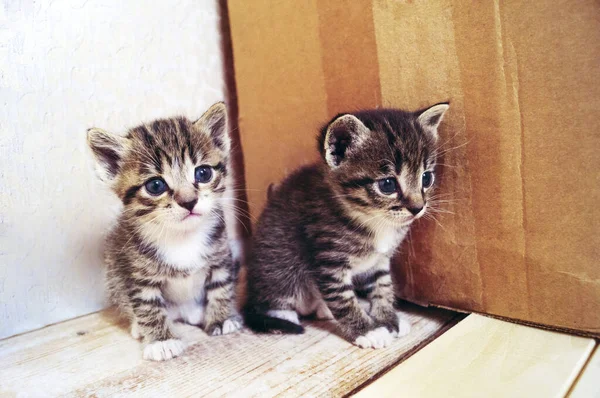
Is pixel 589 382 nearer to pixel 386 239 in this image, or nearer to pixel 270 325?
pixel 386 239

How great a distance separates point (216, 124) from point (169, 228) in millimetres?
366

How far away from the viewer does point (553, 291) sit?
1.10 m

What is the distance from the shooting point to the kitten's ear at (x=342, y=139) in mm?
1169

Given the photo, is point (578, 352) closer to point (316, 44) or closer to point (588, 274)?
point (588, 274)

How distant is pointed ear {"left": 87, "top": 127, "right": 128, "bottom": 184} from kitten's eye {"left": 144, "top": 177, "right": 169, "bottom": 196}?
0.43ft

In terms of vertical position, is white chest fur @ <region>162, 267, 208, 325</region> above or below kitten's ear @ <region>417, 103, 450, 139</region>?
below

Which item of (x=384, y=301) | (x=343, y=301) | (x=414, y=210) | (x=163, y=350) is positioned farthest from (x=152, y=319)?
(x=414, y=210)

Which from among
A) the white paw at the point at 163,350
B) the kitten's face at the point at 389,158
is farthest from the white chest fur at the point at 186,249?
the kitten's face at the point at 389,158

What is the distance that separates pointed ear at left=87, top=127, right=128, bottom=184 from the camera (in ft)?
4.05

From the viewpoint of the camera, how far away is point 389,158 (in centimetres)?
118

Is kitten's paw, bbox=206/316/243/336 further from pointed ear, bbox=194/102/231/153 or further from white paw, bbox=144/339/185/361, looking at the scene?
pointed ear, bbox=194/102/231/153

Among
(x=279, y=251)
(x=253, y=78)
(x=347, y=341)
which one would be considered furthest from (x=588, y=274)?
(x=253, y=78)

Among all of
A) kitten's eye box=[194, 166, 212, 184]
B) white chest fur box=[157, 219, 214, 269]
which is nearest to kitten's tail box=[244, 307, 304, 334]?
white chest fur box=[157, 219, 214, 269]

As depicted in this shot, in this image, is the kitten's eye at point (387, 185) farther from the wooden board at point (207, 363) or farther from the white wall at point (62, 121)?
the white wall at point (62, 121)
